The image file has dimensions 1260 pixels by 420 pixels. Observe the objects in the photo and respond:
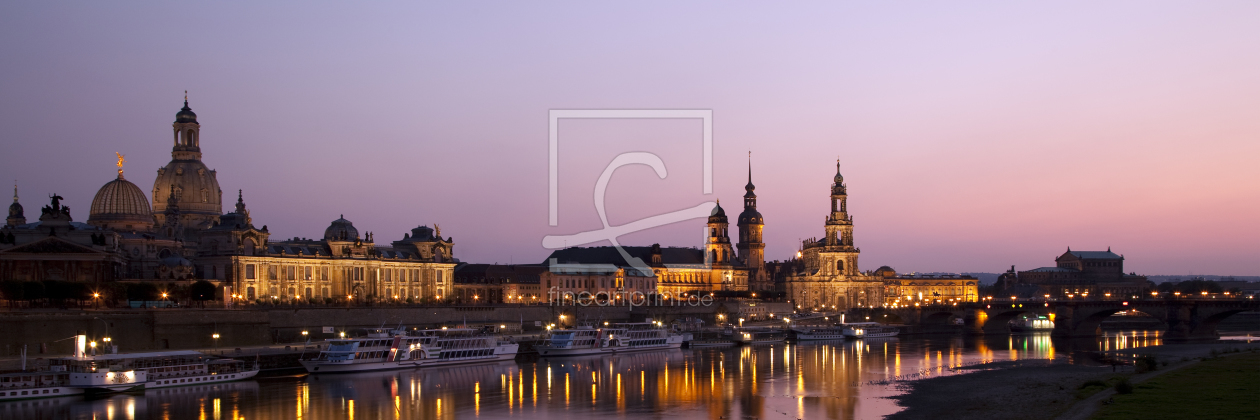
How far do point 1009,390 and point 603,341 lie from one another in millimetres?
37753

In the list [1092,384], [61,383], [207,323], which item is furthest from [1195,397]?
[207,323]

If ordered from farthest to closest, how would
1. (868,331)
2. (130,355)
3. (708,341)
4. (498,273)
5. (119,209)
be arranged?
(498,273), (868,331), (119,209), (708,341), (130,355)

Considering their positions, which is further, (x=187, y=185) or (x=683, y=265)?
(x=683, y=265)

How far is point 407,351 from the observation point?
67938mm

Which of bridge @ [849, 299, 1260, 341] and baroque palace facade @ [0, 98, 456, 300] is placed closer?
baroque palace facade @ [0, 98, 456, 300]

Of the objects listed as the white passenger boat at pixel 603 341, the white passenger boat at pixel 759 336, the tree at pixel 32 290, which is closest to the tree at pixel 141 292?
the tree at pixel 32 290

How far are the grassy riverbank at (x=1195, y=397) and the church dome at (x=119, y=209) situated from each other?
293 ft

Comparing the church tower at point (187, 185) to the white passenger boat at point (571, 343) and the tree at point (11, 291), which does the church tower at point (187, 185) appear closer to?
the tree at point (11, 291)

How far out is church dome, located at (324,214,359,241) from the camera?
343 feet

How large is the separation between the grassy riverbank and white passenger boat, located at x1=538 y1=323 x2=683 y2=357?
138ft

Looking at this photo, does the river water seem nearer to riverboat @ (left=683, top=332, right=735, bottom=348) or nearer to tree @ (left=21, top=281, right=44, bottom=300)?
riverboat @ (left=683, top=332, right=735, bottom=348)

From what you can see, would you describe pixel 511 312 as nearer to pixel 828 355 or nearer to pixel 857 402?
pixel 828 355

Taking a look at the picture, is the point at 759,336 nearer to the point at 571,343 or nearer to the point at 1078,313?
the point at 571,343

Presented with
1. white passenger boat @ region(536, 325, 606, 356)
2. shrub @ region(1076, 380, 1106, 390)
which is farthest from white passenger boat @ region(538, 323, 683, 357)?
shrub @ region(1076, 380, 1106, 390)
